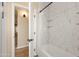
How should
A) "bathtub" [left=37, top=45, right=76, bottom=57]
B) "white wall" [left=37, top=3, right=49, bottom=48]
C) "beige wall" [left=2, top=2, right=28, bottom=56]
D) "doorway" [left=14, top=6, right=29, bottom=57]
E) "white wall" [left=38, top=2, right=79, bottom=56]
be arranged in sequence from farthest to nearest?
"doorway" [left=14, top=6, right=29, bottom=57]
"beige wall" [left=2, top=2, right=28, bottom=56]
"white wall" [left=37, top=3, right=49, bottom=48]
"bathtub" [left=37, top=45, right=76, bottom=57]
"white wall" [left=38, top=2, right=79, bottom=56]

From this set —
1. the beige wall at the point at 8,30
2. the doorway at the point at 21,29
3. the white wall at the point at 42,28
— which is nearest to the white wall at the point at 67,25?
the white wall at the point at 42,28

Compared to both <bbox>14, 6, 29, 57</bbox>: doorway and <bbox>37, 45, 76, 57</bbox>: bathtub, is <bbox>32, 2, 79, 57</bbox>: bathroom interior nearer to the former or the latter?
<bbox>37, 45, 76, 57</bbox>: bathtub

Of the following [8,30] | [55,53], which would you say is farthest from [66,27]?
[8,30]

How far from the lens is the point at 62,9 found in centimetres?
111

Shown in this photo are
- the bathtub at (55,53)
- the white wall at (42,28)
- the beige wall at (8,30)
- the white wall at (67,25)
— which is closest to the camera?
the white wall at (67,25)

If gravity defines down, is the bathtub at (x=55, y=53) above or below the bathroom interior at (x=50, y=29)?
below

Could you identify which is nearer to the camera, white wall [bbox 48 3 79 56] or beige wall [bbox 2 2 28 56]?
white wall [bbox 48 3 79 56]

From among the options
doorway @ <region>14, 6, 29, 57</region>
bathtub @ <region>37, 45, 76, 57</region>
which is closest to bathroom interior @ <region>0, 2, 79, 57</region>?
bathtub @ <region>37, 45, 76, 57</region>

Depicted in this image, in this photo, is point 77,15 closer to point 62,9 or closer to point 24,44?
point 62,9

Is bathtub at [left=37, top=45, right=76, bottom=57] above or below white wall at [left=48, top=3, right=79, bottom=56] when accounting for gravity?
below

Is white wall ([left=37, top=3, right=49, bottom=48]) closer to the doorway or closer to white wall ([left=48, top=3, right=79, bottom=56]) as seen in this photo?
white wall ([left=48, top=3, right=79, bottom=56])

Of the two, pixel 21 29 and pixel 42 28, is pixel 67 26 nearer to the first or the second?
pixel 42 28

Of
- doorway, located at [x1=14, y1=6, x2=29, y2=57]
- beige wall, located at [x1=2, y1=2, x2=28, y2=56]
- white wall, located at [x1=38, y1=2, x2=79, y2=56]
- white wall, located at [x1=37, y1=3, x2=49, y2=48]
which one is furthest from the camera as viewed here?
doorway, located at [x1=14, y1=6, x2=29, y2=57]

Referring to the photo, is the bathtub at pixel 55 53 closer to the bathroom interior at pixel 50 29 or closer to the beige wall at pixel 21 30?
the bathroom interior at pixel 50 29
